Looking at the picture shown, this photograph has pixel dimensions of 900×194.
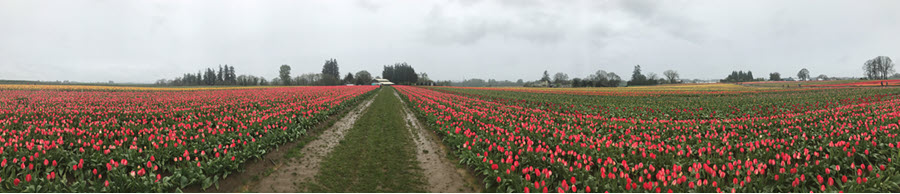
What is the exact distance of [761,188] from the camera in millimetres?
4020

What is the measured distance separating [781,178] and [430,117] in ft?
32.1

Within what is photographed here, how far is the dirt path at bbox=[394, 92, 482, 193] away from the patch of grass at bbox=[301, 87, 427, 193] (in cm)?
18

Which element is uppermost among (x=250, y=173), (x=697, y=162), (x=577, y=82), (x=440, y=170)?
(x=577, y=82)

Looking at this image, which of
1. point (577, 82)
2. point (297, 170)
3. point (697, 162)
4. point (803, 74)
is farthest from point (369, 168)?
point (803, 74)

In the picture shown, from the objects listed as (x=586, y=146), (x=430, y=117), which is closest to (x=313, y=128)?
(x=430, y=117)

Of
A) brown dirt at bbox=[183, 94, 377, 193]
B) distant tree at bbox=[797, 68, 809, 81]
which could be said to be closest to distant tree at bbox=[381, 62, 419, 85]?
brown dirt at bbox=[183, 94, 377, 193]

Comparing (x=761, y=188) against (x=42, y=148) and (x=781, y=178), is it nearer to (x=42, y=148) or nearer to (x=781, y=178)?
(x=781, y=178)

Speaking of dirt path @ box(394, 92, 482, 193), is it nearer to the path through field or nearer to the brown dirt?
the path through field

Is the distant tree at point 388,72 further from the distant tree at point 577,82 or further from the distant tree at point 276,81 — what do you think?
the distant tree at point 577,82

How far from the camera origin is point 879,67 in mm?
83125

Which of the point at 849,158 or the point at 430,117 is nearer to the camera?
the point at 849,158

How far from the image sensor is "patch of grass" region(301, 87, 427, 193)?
5219 mm

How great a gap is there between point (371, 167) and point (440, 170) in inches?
56.5

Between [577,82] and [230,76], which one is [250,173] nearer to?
[577,82]
